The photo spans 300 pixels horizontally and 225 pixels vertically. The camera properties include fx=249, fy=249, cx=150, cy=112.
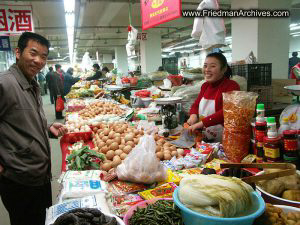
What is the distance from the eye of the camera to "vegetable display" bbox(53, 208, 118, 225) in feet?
3.30

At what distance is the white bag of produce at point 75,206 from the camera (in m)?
1.18

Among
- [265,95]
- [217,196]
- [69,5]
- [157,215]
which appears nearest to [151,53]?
[69,5]

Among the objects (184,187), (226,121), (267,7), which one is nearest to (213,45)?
(226,121)

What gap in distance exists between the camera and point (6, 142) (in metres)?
1.88

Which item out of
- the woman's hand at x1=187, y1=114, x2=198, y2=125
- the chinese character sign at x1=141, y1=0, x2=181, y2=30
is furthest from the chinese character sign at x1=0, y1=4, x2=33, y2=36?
the woman's hand at x1=187, y1=114, x2=198, y2=125

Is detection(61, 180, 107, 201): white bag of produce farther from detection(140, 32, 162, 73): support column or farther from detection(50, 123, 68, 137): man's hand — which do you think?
detection(140, 32, 162, 73): support column

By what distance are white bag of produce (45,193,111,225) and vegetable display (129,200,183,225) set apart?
0.55 ft

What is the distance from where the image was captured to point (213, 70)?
282 cm

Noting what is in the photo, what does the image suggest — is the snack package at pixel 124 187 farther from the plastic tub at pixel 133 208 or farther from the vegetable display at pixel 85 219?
the vegetable display at pixel 85 219

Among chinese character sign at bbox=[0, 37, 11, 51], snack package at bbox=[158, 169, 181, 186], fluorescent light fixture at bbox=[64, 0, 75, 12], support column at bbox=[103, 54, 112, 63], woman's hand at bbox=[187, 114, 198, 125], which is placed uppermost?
support column at bbox=[103, 54, 112, 63]

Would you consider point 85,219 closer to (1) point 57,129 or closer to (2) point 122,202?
(2) point 122,202

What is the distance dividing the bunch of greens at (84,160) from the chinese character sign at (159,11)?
1.99 metres

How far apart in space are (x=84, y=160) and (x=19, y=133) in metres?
0.55

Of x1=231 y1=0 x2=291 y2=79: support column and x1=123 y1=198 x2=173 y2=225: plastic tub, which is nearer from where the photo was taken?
x1=123 y1=198 x2=173 y2=225: plastic tub
